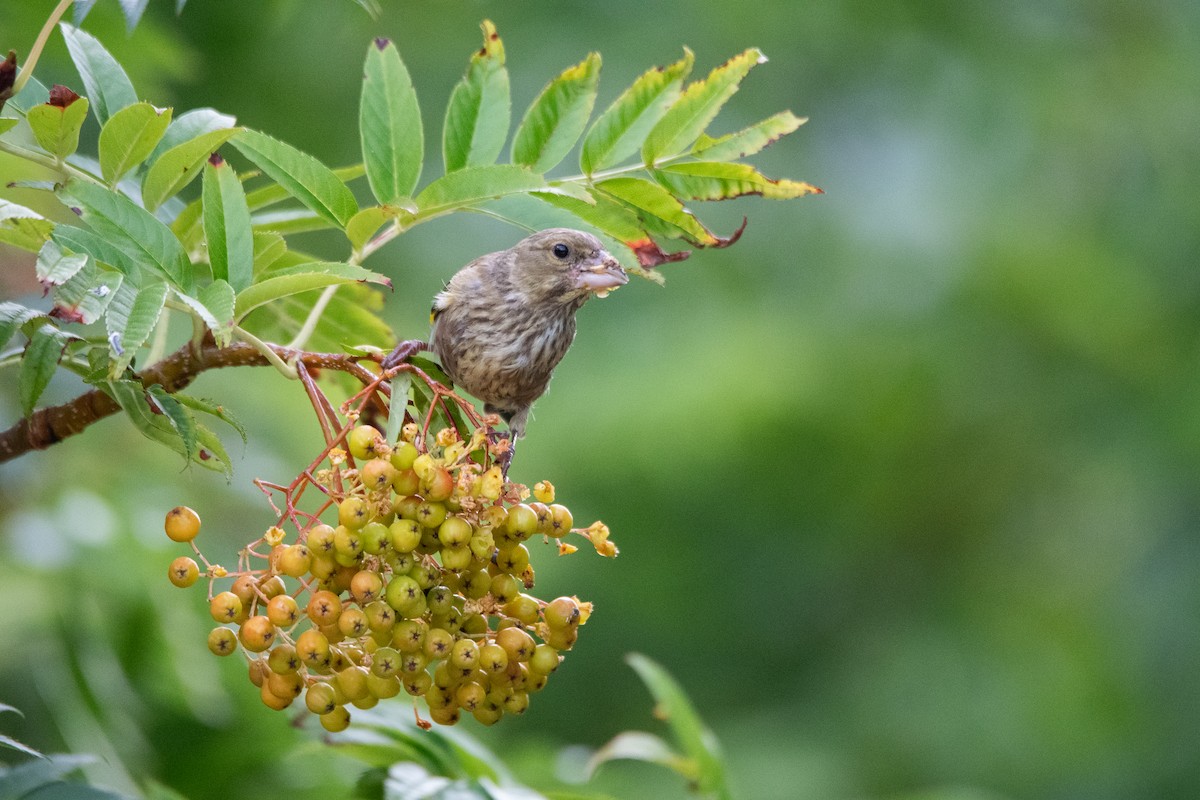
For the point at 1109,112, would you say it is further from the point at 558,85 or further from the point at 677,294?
the point at 558,85

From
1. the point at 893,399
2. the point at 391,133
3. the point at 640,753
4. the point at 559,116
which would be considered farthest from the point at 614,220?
the point at 893,399

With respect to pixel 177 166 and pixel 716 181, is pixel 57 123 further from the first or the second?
pixel 716 181

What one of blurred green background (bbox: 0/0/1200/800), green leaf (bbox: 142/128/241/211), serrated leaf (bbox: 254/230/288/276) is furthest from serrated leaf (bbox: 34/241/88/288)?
blurred green background (bbox: 0/0/1200/800)

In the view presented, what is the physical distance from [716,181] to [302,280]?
0.66 meters

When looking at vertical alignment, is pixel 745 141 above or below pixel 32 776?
above

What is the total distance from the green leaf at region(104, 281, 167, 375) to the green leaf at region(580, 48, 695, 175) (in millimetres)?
677

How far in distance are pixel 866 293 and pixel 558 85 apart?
19.5 ft

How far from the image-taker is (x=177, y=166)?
1.67 m

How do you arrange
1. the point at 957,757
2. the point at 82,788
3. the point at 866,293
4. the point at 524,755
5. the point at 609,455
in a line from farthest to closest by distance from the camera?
1. the point at 866,293
2. the point at 957,757
3. the point at 609,455
4. the point at 524,755
5. the point at 82,788

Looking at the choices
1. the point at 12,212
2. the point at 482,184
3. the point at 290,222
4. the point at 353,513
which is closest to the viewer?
the point at 12,212

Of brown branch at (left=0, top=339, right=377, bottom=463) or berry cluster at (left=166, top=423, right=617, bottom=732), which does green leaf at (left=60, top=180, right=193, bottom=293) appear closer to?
brown branch at (left=0, top=339, right=377, bottom=463)

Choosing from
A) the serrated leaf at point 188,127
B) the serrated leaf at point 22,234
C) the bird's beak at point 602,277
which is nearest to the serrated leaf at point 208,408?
the serrated leaf at point 22,234

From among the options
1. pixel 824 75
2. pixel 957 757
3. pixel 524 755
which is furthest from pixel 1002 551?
pixel 524 755

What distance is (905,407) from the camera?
782 centimetres
